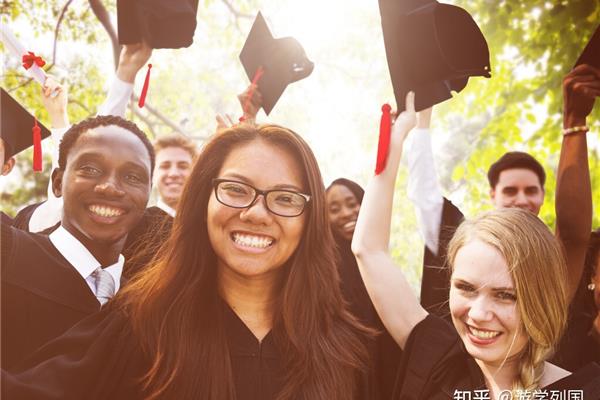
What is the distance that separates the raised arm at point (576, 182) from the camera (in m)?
2.59

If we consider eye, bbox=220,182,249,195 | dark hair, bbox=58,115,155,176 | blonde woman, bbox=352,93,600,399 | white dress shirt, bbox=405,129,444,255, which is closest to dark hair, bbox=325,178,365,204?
white dress shirt, bbox=405,129,444,255

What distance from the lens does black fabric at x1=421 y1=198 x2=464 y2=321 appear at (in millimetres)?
2699

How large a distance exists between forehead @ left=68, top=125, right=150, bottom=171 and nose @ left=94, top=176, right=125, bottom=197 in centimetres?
7

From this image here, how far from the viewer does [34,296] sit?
224 centimetres

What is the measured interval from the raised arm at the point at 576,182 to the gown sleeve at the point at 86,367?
5.50ft

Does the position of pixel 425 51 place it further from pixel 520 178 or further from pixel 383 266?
pixel 520 178

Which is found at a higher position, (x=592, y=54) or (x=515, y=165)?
(x=592, y=54)

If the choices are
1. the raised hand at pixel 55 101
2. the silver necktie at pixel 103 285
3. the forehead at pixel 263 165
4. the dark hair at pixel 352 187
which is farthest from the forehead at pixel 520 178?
the raised hand at pixel 55 101

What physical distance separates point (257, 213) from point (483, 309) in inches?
30.3

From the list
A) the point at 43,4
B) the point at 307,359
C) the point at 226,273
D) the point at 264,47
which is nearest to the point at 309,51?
the point at 264,47

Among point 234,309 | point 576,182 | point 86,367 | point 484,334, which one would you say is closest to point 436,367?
point 484,334

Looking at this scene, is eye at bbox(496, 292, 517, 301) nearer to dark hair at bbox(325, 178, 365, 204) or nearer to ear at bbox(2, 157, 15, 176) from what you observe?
dark hair at bbox(325, 178, 365, 204)

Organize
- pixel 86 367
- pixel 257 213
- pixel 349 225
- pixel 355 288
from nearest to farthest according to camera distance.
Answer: pixel 86 367
pixel 257 213
pixel 355 288
pixel 349 225

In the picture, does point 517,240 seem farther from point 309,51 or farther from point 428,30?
point 309,51
